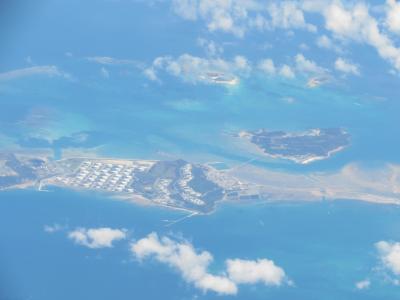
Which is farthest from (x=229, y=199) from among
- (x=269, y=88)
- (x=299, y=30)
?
(x=299, y=30)

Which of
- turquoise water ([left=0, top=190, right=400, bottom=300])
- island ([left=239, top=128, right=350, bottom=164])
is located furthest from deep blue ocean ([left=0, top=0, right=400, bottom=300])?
island ([left=239, top=128, right=350, bottom=164])

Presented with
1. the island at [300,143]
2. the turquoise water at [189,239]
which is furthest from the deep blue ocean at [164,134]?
the island at [300,143]

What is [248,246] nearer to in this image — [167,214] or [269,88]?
[167,214]

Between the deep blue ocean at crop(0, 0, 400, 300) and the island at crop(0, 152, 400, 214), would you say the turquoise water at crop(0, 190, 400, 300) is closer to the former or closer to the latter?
the deep blue ocean at crop(0, 0, 400, 300)

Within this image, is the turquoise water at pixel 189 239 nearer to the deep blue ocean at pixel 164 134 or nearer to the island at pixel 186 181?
the deep blue ocean at pixel 164 134

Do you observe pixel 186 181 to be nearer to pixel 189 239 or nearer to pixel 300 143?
pixel 189 239

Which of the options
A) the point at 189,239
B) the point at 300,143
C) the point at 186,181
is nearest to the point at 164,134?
the point at 186,181
